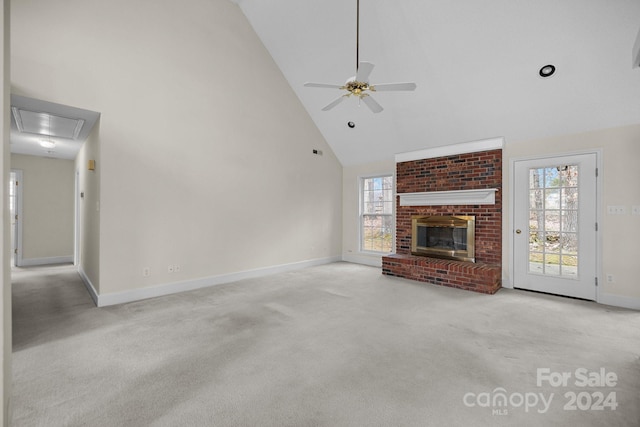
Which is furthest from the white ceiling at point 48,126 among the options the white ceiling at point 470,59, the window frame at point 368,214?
the window frame at point 368,214

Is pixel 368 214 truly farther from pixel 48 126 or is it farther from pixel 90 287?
pixel 48 126

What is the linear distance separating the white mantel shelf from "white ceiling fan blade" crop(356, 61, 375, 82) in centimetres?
295

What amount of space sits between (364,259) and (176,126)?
4.56 meters

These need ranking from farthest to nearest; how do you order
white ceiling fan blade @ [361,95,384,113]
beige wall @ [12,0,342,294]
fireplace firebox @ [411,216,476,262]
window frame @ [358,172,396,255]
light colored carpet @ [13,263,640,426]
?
1. window frame @ [358,172,396,255]
2. fireplace firebox @ [411,216,476,262]
3. white ceiling fan blade @ [361,95,384,113]
4. beige wall @ [12,0,342,294]
5. light colored carpet @ [13,263,640,426]

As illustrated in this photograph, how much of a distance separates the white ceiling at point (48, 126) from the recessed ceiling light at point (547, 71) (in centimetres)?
560

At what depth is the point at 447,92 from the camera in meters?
4.28

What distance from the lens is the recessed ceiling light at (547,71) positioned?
11.4 ft

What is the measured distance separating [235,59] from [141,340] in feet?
14.3

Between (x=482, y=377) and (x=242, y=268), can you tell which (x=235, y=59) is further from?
(x=482, y=377)

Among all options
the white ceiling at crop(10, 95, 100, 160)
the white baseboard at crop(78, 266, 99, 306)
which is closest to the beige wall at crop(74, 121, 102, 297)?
the white baseboard at crop(78, 266, 99, 306)

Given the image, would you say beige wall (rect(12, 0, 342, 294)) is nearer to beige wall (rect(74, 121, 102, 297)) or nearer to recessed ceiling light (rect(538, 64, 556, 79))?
beige wall (rect(74, 121, 102, 297))

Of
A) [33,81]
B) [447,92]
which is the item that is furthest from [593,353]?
[33,81]

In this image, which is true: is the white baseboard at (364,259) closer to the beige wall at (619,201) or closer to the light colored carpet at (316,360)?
the light colored carpet at (316,360)

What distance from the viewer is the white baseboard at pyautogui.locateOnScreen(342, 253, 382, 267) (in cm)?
623
